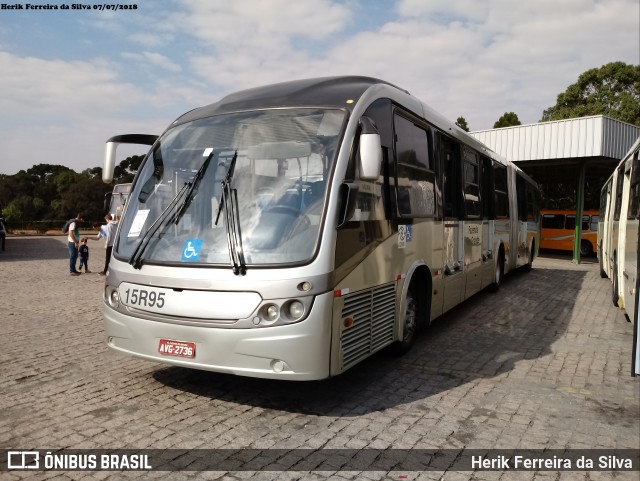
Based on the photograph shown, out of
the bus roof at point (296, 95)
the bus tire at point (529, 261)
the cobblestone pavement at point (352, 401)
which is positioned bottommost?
the cobblestone pavement at point (352, 401)

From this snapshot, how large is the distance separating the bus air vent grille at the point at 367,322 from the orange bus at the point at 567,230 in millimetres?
22509

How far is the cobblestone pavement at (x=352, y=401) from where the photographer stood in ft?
13.0

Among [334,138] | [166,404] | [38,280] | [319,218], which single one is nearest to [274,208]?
[319,218]

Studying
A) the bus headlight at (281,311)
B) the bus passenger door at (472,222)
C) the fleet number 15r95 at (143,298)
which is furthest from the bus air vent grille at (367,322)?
the bus passenger door at (472,222)

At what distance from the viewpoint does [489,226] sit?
1050cm

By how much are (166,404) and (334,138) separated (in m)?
2.89

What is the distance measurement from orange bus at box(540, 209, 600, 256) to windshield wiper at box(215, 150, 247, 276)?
2391 cm

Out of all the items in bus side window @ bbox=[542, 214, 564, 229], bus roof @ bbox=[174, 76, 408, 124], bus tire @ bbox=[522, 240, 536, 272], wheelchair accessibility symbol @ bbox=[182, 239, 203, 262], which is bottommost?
bus tire @ bbox=[522, 240, 536, 272]

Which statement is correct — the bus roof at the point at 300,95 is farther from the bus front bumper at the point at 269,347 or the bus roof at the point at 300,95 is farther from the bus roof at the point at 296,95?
the bus front bumper at the point at 269,347

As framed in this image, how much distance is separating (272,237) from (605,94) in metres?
40.6

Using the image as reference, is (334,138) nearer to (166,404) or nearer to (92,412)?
(166,404)

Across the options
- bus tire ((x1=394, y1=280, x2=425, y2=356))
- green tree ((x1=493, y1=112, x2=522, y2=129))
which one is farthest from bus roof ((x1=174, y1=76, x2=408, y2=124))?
green tree ((x1=493, y1=112, x2=522, y2=129))

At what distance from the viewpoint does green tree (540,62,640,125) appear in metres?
35.9

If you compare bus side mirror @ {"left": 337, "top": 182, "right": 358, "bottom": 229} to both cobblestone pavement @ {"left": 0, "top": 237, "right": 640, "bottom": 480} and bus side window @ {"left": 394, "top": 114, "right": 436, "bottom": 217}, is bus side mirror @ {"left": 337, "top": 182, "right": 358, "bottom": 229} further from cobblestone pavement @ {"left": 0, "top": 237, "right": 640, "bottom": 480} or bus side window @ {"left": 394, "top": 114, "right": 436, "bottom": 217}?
cobblestone pavement @ {"left": 0, "top": 237, "right": 640, "bottom": 480}
